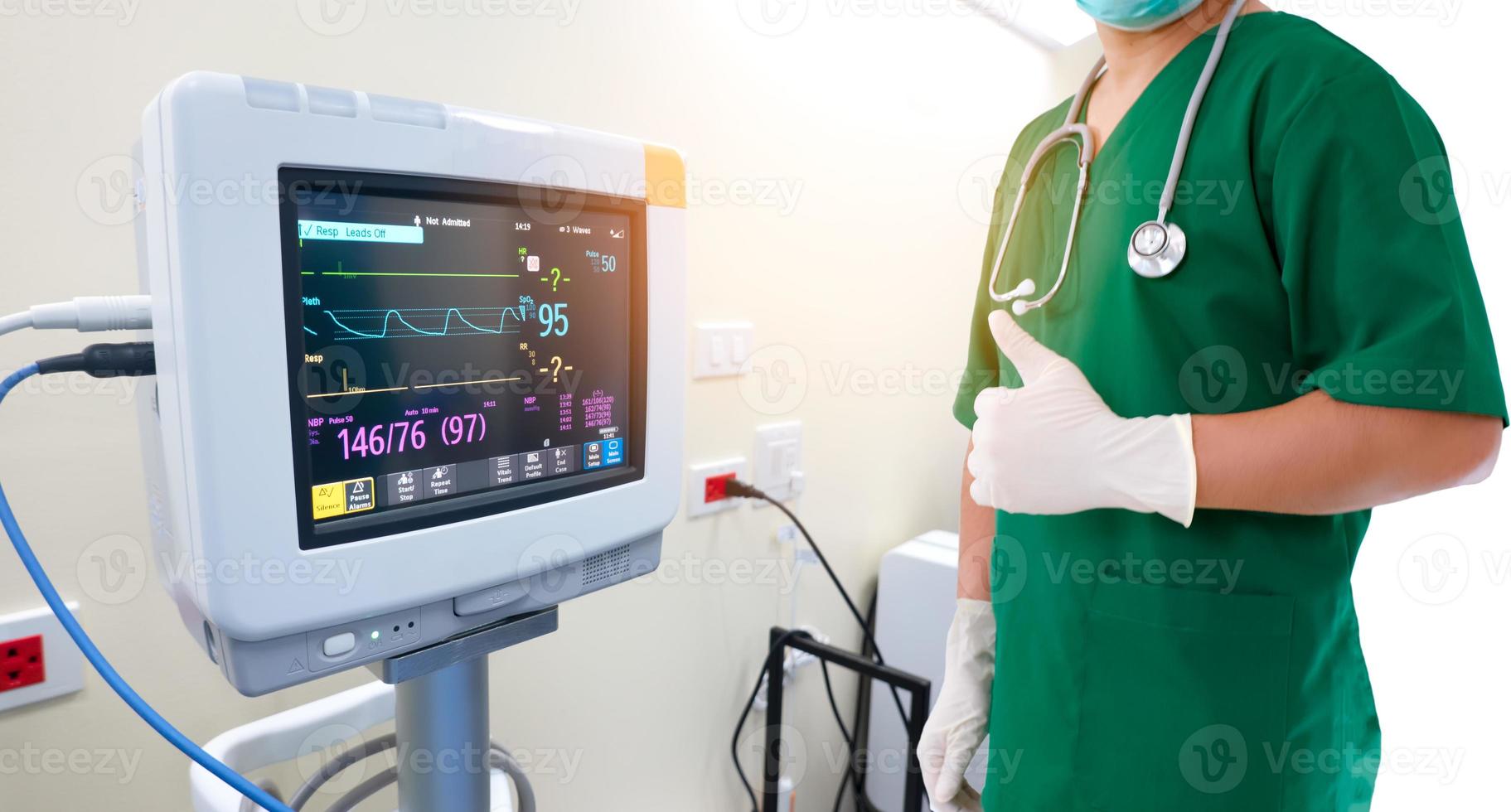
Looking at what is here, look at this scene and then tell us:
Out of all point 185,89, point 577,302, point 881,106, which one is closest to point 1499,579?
point 881,106

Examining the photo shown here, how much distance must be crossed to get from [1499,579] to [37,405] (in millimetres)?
2325

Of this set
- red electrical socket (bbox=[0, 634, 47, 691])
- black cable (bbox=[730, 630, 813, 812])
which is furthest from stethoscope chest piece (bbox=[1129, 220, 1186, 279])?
red electrical socket (bbox=[0, 634, 47, 691])

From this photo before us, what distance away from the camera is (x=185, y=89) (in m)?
0.50

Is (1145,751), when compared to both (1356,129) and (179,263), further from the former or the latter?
(179,263)

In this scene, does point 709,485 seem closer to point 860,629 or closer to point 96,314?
point 860,629

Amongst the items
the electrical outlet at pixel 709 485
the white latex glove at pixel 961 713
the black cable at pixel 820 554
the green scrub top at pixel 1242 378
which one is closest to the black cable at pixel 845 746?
the black cable at pixel 820 554

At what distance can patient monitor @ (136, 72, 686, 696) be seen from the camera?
1.73 feet

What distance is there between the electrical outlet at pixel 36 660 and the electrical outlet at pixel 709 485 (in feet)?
2.71

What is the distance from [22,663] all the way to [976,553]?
41.2 inches

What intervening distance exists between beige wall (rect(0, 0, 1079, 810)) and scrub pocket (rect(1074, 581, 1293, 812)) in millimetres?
770

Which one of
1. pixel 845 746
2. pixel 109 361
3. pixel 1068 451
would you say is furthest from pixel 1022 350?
pixel 845 746

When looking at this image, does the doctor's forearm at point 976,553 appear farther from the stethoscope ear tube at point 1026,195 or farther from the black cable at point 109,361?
the black cable at point 109,361

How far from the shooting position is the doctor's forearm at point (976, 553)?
1.04m

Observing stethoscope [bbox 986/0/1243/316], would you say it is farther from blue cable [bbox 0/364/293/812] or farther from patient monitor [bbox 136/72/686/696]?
blue cable [bbox 0/364/293/812]
